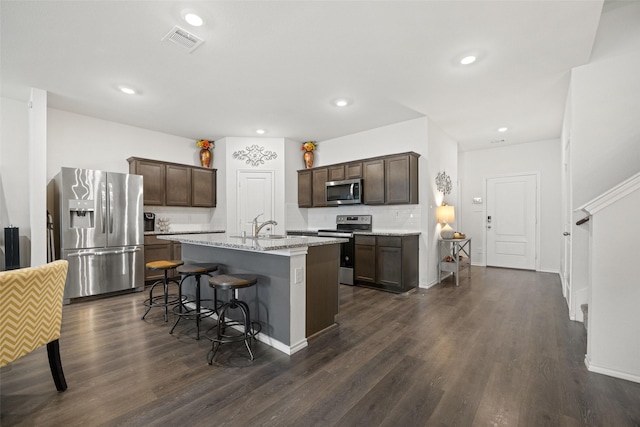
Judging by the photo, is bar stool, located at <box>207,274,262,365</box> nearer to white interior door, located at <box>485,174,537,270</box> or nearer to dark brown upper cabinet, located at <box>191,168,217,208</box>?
dark brown upper cabinet, located at <box>191,168,217,208</box>

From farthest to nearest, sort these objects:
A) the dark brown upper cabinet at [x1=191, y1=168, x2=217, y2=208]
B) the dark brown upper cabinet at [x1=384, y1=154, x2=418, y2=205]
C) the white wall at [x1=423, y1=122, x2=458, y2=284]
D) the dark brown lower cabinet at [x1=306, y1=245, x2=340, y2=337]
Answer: the dark brown upper cabinet at [x1=191, y1=168, x2=217, y2=208], the white wall at [x1=423, y1=122, x2=458, y2=284], the dark brown upper cabinet at [x1=384, y1=154, x2=418, y2=205], the dark brown lower cabinet at [x1=306, y1=245, x2=340, y2=337]

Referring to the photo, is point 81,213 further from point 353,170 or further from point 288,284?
point 353,170

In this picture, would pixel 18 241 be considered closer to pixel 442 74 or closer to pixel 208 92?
pixel 208 92

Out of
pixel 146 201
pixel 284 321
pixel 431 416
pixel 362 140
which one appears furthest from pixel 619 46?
pixel 146 201

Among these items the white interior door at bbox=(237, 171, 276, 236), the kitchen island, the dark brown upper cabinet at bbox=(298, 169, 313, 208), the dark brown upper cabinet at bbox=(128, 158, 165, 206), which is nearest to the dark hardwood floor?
the kitchen island

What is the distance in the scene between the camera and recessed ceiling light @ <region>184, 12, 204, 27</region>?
224cm

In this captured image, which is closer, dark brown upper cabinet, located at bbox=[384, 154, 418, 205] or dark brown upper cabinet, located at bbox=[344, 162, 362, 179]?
dark brown upper cabinet, located at bbox=[384, 154, 418, 205]

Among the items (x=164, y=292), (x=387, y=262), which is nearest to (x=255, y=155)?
(x=164, y=292)

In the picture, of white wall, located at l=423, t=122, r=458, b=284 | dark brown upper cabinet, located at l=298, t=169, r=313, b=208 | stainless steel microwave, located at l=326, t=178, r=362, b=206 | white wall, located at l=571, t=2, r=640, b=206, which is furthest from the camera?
dark brown upper cabinet, located at l=298, t=169, r=313, b=208

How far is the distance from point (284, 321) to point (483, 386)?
153 cm

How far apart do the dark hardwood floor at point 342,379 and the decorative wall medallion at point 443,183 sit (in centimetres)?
250

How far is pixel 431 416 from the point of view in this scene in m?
1.60

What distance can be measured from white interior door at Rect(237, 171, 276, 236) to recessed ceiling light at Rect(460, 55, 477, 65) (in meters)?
3.94

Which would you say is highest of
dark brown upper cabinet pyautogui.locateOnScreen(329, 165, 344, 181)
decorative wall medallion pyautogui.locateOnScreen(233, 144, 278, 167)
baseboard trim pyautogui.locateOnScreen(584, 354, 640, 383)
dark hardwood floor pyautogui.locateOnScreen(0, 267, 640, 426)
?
decorative wall medallion pyautogui.locateOnScreen(233, 144, 278, 167)
